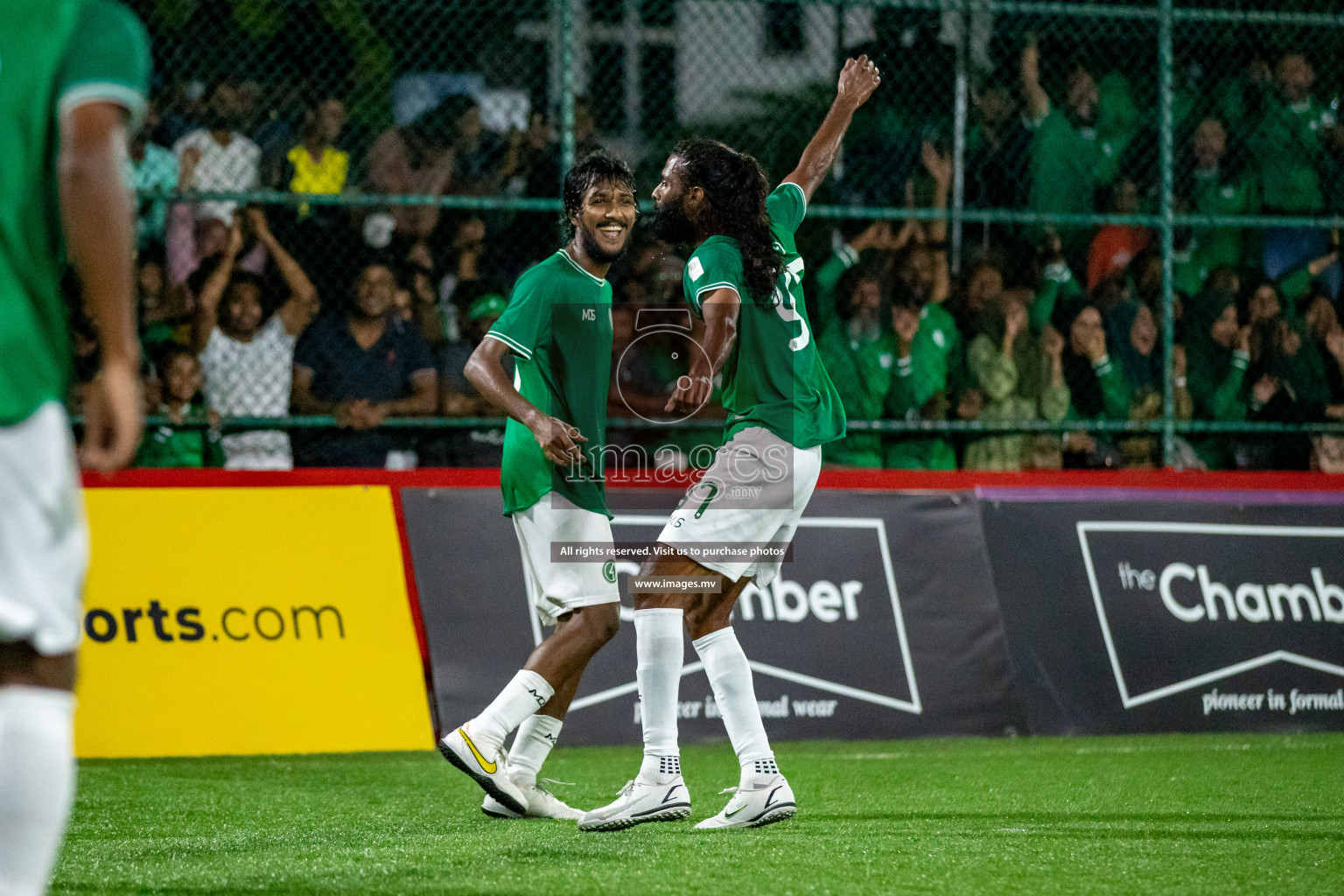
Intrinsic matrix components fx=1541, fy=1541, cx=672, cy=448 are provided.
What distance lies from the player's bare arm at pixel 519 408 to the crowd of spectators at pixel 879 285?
3.20 meters

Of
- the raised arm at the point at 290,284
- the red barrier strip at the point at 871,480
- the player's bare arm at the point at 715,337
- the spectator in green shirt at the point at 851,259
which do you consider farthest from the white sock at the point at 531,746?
the spectator in green shirt at the point at 851,259

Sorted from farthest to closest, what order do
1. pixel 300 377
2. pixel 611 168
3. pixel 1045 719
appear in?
pixel 300 377
pixel 1045 719
pixel 611 168

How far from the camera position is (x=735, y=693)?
4.97m

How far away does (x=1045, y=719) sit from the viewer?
7711mm

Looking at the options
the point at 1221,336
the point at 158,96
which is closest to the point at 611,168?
the point at 158,96

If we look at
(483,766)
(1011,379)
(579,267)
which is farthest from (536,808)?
(1011,379)

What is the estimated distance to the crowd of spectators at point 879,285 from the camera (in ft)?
27.5

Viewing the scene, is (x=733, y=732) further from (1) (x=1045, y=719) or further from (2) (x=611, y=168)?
(1) (x=1045, y=719)

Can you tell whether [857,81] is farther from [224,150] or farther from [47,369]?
[224,150]

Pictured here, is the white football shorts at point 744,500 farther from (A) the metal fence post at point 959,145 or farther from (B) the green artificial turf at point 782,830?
(A) the metal fence post at point 959,145

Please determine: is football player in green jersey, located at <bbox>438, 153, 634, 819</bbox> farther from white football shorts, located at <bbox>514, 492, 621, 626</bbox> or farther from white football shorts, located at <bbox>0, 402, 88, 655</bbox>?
white football shorts, located at <bbox>0, 402, 88, 655</bbox>

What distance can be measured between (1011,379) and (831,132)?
3853mm

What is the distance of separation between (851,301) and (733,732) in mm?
4536

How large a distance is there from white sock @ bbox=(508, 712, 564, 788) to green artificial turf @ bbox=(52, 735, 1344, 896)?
0.79ft
